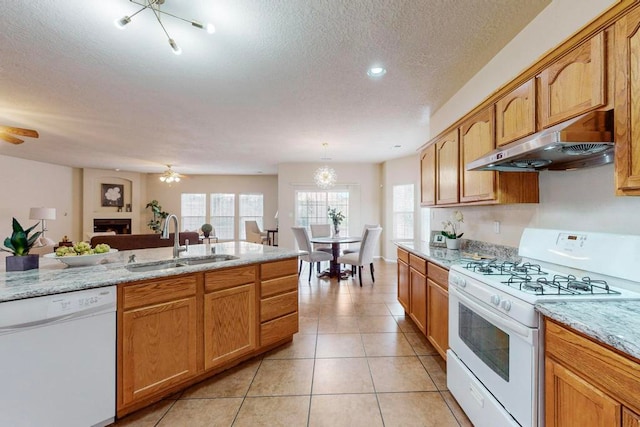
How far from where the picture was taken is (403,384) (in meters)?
2.02

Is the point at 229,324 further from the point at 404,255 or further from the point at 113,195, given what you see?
the point at 113,195

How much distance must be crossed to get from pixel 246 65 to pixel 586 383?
2842 millimetres

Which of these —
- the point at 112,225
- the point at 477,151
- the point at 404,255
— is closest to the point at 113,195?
the point at 112,225

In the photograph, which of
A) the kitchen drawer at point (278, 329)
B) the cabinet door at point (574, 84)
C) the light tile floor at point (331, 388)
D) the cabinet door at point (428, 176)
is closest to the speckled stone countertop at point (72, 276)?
the kitchen drawer at point (278, 329)

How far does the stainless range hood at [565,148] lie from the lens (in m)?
1.19

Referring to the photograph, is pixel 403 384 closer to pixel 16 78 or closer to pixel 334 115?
pixel 334 115

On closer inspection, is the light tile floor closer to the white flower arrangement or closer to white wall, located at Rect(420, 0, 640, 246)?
the white flower arrangement

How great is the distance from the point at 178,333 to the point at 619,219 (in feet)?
8.62

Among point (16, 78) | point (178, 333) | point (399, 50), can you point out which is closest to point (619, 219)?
point (399, 50)

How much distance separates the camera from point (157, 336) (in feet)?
5.80

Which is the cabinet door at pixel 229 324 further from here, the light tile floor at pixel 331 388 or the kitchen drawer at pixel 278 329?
the light tile floor at pixel 331 388

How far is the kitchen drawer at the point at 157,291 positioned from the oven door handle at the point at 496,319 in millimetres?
1780

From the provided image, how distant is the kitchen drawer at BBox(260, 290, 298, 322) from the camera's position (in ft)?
7.76

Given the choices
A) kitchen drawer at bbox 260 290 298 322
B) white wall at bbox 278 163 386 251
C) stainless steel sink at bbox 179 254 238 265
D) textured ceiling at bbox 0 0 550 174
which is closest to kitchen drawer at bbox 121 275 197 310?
stainless steel sink at bbox 179 254 238 265
